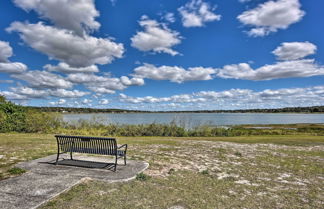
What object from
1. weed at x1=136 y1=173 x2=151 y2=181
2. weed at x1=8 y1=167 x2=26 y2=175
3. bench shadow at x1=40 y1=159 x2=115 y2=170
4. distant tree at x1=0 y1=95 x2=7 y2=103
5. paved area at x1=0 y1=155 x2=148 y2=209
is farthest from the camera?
distant tree at x1=0 y1=95 x2=7 y2=103

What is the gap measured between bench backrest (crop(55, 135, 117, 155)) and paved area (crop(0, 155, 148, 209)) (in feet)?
1.71

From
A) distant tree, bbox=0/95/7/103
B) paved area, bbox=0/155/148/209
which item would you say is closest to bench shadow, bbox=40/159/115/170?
paved area, bbox=0/155/148/209

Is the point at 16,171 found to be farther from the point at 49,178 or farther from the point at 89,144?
the point at 89,144

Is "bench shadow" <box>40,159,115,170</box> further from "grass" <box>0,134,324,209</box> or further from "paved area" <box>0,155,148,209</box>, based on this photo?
"grass" <box>0,134,324,209</box>

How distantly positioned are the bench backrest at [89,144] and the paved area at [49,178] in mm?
520

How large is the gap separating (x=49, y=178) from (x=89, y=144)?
4.74ft

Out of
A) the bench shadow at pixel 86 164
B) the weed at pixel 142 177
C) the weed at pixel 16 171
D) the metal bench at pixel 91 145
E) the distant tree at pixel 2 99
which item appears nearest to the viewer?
the weed at pixel 142 177

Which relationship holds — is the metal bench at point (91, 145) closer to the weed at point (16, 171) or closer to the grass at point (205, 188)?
the weed at point (16, 171)

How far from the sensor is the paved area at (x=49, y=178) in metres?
3.88

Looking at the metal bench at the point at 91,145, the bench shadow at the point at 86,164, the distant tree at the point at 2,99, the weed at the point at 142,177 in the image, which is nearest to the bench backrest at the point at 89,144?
the metal bench at the point at 91,145

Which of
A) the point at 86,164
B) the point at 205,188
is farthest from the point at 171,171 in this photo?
the point at 86,164

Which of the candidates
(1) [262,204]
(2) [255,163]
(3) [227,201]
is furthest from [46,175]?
(2) [255,163]

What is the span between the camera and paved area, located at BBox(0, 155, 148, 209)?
12.7 feet

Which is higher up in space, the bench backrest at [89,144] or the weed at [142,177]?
the bench backrest at [89,144]
